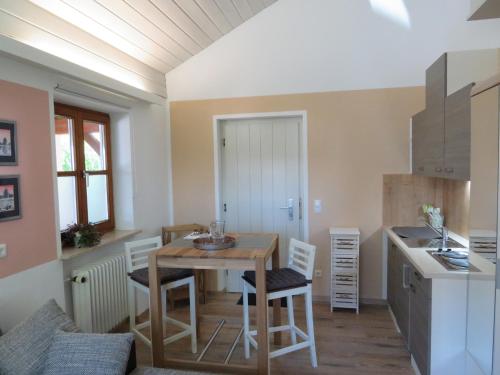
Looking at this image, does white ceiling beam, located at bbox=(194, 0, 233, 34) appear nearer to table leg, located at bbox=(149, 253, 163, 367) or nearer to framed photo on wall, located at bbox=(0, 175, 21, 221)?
framed photo on wall, located at bbox=(0, 175, 21, 221)

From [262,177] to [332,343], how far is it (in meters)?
1.94

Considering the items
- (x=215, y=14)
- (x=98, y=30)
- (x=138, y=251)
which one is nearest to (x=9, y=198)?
(x=138, y=251)

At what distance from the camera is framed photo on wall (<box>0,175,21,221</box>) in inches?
83.3

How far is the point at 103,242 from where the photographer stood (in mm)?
3033

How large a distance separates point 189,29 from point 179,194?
6.14ft

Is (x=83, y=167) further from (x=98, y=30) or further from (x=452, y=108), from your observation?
(x=452, y=108)

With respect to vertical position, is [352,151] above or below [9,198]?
above

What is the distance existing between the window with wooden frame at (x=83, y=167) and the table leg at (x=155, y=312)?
112 cm

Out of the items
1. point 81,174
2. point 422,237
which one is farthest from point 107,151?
point 422,237

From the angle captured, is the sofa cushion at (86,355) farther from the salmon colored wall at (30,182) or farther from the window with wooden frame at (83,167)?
the window with wooden frame at (83,167)

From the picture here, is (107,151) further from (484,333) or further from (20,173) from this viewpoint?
(484,333)

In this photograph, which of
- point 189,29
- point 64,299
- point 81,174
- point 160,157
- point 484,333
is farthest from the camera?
point 160,157

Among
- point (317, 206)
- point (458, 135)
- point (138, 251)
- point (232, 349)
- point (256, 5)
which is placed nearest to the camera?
point (458, 135)

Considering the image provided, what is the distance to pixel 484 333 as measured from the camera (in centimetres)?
199
